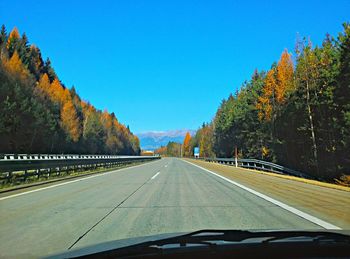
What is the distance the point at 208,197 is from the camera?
39.4ft

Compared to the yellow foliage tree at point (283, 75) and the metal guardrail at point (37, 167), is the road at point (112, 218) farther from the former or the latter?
the yellow foliage tree at point (283, 75)

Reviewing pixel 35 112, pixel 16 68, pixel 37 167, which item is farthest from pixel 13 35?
pixel 37 167

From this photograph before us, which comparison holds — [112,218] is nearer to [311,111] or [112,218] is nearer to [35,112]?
[311,111]

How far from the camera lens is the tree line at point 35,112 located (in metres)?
56.6

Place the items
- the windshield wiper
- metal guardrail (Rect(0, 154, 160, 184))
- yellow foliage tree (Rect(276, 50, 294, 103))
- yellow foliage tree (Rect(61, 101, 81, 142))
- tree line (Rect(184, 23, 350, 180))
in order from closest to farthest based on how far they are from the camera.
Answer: the windshield wiper, metal guardrail (Rect(0, 154, 160, 184)), tree line (Rect(184, 23, 350, 180)), yellow foliage tree (Rect(276, 50, 294, 103)), yellow foliage tree (Rect(61, 101, 81, 142))

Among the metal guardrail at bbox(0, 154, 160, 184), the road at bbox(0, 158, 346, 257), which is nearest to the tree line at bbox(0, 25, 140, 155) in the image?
the metal guardrail at bbox(0, 154, 160, 184)

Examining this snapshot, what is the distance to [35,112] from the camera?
62.0 meters

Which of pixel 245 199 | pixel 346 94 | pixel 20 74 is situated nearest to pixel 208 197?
pixel 245 199

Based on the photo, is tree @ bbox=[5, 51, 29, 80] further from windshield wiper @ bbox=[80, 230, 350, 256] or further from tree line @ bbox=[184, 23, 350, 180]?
windshield wiper @ bbox=[80, 230, 350, 256]

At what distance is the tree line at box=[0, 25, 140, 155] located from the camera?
56.6 metres

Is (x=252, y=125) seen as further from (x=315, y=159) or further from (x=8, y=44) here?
(x=8, y=44)

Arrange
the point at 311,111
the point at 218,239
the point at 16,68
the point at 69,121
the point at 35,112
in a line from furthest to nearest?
the point at 69,121 < the point at 16,68 < the point at 35,112 < the point at 311,111 < the point at 218,239

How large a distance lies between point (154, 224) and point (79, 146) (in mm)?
92849

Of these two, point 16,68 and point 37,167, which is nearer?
point 37,167
